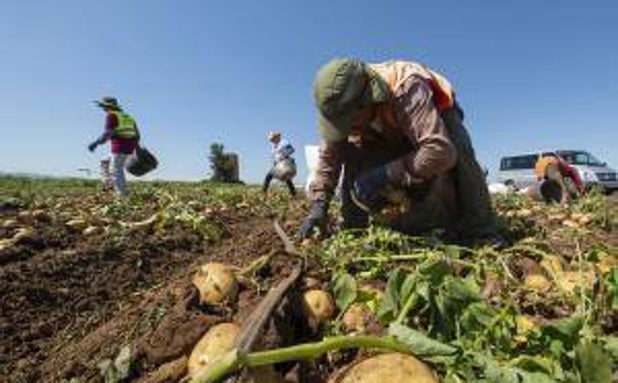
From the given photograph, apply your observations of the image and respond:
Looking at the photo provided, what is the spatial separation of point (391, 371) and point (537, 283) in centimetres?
119

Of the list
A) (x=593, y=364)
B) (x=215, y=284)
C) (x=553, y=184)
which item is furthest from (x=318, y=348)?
(x=553, y=184)

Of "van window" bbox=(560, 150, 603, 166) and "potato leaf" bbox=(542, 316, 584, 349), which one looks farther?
"van window" bbox=(560, 150, 603, 166)

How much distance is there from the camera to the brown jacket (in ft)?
11.4

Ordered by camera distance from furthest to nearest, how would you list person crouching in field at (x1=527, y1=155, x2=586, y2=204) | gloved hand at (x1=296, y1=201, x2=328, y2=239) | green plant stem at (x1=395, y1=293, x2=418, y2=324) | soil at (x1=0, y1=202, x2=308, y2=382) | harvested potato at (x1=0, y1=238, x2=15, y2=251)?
person crouching in field at (x1=527, y1=155, x2=586, y2=204), harvested potato at (x1=0, y1=238, x2=15, y2=251), gloved hand at (x1=296, y1=201, x2=328, y2=239), soil at (x1=0, y1=202, x2=308, y2=382), green plant stem at (x1=395, y1=293, x2=418, y2=324)

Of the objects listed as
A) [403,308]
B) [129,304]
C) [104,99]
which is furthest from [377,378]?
[104,99]

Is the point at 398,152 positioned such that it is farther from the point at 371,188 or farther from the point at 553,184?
the point at 553,184

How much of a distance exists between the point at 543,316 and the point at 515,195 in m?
6.07

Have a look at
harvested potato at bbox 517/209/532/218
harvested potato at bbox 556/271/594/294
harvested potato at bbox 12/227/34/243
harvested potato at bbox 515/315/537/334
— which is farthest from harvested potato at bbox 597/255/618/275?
harvested potato at bbox 12/227/34/243

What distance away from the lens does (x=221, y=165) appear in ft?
97.0

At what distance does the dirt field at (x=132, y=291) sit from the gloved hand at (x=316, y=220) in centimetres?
16

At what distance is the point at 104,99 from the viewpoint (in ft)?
34.2

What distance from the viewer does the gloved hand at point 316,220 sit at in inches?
153

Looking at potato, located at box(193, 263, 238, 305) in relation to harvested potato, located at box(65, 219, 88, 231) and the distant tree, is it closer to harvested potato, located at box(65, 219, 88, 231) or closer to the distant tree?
harvested potato, located at box(65, 219, 88, 231)

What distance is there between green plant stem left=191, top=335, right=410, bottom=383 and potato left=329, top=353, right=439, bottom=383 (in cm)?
4
